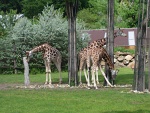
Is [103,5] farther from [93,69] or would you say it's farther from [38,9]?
[93,69]

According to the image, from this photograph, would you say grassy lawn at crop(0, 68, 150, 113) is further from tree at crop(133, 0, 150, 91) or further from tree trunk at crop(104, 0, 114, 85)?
tree trunk at crop(104, 0, 114, 85)

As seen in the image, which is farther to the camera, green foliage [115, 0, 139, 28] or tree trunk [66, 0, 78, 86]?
green foliage [115, 0, 139, 28]

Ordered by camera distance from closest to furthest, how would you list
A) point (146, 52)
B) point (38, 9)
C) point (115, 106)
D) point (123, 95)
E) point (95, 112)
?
point (95, 112) → point (115, 106) → point (123, 95) → point (146, 52) → point (38, 9)

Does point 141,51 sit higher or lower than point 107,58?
higher

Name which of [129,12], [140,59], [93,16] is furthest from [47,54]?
[93,16]

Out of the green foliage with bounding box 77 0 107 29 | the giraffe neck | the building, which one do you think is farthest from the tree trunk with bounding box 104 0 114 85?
the green foliage with bounding box 77 0 107 29

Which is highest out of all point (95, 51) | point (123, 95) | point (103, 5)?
point (103, 5)

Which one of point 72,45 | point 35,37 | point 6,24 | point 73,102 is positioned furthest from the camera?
point 6,24

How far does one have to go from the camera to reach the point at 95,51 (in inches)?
743

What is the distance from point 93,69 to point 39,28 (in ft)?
41.3

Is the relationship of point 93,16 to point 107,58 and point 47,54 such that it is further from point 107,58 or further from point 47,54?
point 107,58

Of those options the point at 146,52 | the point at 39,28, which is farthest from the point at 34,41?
the point at 146,52

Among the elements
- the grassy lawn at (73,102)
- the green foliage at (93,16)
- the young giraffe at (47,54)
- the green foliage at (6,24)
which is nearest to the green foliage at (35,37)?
the green foliage at (6,24)

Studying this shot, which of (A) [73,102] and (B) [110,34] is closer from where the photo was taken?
(A) [73,102]
